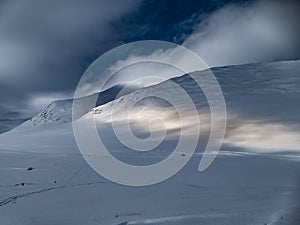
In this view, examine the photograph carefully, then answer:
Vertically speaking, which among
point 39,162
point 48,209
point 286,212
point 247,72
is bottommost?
point 286,212

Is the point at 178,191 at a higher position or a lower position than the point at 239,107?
lower

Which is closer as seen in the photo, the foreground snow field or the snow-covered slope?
the foreground snow field

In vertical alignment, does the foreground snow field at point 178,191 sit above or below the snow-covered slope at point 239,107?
below

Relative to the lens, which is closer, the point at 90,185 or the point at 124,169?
the point at 90,185

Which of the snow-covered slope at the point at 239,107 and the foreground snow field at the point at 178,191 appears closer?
the foreground snow field at the point at 178,191

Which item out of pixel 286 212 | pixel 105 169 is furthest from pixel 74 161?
pixel 286 212

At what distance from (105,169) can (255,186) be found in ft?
14.0

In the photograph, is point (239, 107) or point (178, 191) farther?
point (239, 107)

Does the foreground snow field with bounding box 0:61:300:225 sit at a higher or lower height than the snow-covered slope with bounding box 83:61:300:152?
lower

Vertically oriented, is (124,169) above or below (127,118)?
below

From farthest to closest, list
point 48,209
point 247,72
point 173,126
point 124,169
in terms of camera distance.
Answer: point 247,72
point 173,126
point 124,169
point 48,209

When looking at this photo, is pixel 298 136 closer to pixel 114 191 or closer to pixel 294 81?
pixel 114 191

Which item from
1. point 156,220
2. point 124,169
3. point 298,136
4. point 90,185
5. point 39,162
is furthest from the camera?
point 298,136

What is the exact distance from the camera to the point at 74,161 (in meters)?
10.7
